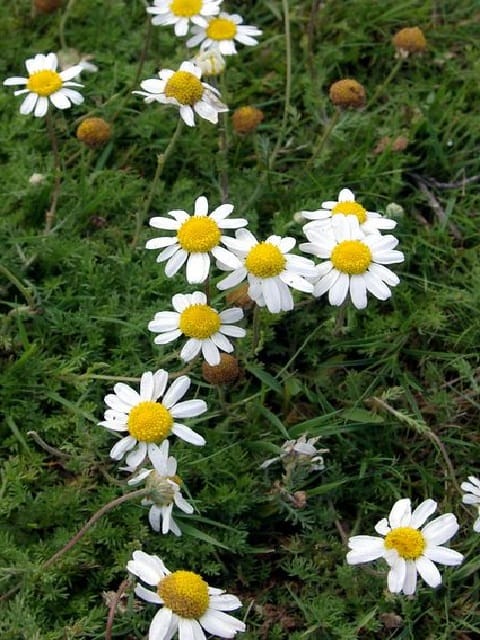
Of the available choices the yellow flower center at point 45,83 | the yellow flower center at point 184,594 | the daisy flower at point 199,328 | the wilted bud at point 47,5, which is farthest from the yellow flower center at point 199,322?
the wilted bud at point 47,5

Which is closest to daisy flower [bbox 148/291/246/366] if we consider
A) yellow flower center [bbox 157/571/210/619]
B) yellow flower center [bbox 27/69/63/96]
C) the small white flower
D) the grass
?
the grass

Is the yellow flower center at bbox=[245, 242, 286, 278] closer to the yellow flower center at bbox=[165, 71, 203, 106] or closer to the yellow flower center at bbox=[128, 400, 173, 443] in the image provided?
the yellow flower center at bbox=[128, 400, 173, 443]

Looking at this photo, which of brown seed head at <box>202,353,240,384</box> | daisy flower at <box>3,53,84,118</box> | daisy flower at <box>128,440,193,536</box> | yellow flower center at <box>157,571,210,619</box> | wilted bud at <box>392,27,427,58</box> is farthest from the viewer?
wilted bud at <box>392,27,427,58</box>

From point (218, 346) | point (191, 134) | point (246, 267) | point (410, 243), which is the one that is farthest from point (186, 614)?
point (191, 134)

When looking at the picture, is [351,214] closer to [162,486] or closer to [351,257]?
[351,257]

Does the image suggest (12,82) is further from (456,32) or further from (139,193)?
(456,32)

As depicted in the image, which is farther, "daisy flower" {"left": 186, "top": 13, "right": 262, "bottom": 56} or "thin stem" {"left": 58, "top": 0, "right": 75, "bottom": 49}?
"thin stem" {"left": 58, "top": 0, "right": 75, "bottom": 49}

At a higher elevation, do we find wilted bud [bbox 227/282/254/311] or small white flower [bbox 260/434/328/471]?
wilted bud [bbox 227/282/254/311]

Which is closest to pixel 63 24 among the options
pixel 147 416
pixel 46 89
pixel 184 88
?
pixel 46 89
